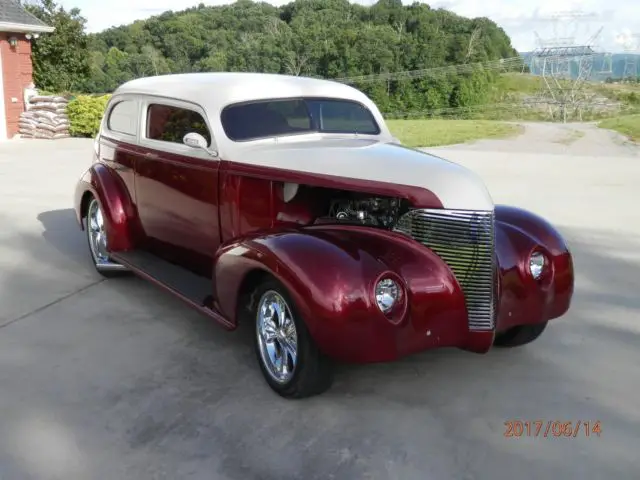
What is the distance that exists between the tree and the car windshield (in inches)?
801

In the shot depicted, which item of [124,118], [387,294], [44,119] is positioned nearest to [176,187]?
[124,118]

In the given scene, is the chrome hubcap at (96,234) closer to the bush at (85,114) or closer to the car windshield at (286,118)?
the car windshield at (286,118)

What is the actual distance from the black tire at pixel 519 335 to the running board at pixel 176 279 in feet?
5.80

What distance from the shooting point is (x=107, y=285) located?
5855 mm

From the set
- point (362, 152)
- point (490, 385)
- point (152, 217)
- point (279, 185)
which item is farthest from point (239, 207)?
point (490, 385)

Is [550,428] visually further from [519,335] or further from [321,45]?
[321,45]

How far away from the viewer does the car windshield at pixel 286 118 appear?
466cm

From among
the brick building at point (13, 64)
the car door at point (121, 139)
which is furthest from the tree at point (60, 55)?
the car door at point (121, 139)

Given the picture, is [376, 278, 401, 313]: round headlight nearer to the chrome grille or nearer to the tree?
the chrome grille

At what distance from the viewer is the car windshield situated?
466 cm

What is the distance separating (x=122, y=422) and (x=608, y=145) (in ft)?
68.0

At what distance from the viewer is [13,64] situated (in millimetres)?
18828

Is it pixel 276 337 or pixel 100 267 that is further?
pixel 100 267

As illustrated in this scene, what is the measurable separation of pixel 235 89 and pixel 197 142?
1.78 feet
